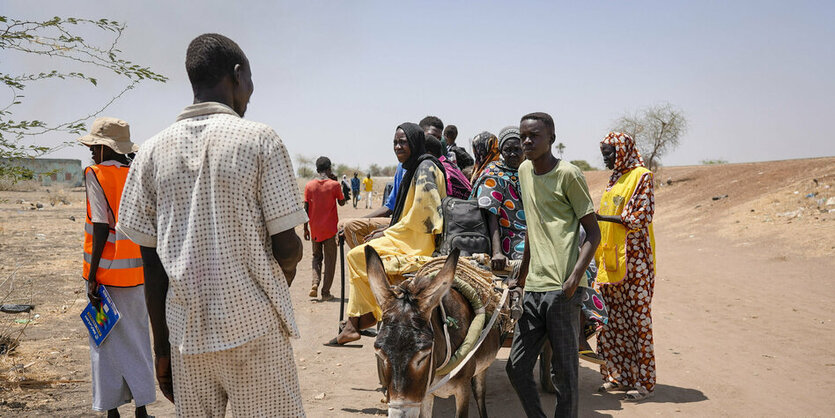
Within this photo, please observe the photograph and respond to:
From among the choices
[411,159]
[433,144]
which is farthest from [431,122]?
[411,159]

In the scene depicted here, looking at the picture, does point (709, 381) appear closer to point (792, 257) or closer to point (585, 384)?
point (585, 384)

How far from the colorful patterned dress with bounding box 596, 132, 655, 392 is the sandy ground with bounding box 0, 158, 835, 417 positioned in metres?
0.35

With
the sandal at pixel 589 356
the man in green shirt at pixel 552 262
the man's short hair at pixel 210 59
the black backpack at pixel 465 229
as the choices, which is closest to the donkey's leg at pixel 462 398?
the man in green shirt at pixel 552 262

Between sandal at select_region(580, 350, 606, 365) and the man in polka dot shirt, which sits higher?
the man in polka dot shirt

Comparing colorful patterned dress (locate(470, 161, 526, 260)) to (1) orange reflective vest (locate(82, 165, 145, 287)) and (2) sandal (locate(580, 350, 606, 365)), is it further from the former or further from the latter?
(1) orange reflective vest (locate(82, 165, 145, 287))

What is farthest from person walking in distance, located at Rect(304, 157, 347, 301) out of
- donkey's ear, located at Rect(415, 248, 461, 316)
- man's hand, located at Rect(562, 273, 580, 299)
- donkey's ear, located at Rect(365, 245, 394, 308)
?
donkey's ear, located at Rect(415, 248, 461, 316)

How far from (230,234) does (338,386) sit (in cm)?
449

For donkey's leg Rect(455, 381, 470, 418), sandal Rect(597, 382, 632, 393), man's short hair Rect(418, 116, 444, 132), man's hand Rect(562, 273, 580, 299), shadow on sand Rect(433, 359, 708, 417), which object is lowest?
shadow on sand Rect(433, 359, 708, 417)

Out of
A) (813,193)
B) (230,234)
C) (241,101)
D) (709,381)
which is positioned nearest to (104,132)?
(241,101)

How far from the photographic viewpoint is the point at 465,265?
15.5 feet

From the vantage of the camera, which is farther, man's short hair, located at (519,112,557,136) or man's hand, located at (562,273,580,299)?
man's short hair, located at (519,112,557,136)

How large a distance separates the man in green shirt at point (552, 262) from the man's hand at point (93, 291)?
3249 millimetres

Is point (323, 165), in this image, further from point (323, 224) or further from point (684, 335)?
point (684, 335)

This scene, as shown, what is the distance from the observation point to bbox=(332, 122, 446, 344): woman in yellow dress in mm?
5113
